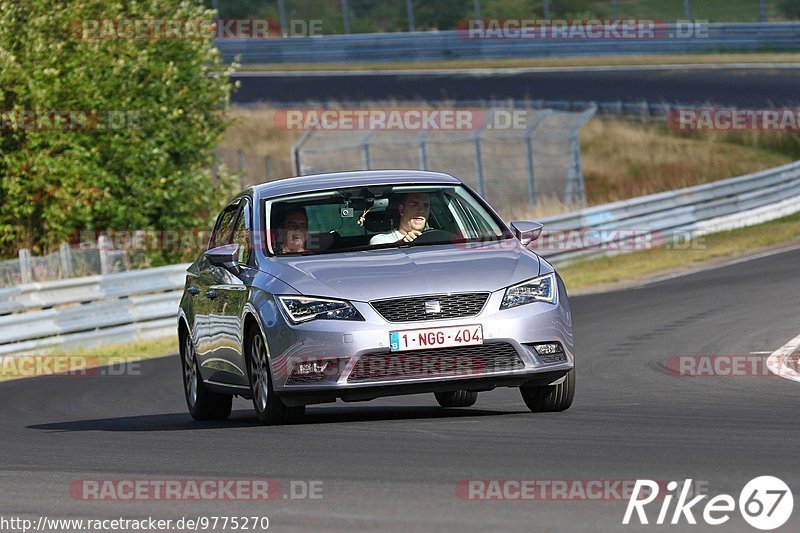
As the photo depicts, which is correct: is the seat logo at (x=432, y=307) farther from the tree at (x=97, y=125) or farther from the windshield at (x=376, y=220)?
the tree at (x=97, y=125)

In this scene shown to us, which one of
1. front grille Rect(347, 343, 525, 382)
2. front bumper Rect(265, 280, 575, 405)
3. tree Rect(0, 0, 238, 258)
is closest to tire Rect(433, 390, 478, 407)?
front bumper Rect(265, 280, 575, 405)

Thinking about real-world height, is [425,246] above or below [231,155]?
above

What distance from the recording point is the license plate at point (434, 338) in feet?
31.0

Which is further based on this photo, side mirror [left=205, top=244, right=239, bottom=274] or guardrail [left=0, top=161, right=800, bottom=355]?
guardrail [left=0, top=161, right=800, bottom=355]

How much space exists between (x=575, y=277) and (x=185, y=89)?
8227 millimetres

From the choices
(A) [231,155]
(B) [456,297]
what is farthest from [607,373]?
(A) [231,155]

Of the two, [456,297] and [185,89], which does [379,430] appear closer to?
[456,297]

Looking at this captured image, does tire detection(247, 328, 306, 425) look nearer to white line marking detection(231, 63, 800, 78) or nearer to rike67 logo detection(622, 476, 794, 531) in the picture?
rike67 logo detection(622, 476, 794, 531)

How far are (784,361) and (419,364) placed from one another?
491 cm

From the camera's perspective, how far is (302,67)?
52969 mm

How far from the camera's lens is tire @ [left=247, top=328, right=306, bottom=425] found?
10031mm

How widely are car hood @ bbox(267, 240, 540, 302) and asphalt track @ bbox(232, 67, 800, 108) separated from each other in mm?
30763

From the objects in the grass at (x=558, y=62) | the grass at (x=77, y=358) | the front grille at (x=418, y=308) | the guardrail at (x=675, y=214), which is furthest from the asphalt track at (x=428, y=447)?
the grass at (x=558, y=62)

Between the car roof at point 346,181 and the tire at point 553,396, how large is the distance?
1.68 metres
